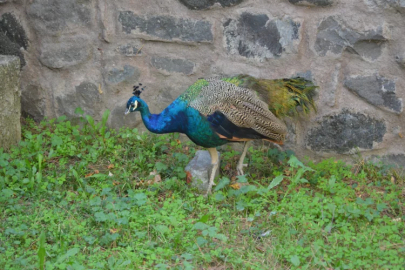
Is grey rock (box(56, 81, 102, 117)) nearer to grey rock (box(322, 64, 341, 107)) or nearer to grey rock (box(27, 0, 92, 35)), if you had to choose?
grey rock (box(27, 0, 92, 35))

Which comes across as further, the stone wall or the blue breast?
the stone wall

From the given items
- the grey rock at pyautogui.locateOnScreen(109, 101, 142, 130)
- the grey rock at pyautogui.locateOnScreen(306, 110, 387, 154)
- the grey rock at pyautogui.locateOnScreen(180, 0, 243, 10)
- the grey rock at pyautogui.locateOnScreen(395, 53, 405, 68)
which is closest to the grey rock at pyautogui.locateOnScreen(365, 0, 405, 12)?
the grey rock at pyautogui.locateOnScreen(395, 53, 405, 68)

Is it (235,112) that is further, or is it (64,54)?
(64,54)

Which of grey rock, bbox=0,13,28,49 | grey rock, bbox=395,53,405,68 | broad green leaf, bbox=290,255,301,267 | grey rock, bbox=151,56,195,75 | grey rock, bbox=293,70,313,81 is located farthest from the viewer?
grey rock, bbox=0,13,28,49

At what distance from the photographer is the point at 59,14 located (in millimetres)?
4184

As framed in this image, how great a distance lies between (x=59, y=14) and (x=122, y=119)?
94 cm

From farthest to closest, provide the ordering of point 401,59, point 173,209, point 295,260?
point 401,59, point 173,209, point 295,260

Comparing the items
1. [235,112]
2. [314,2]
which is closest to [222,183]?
[235,112]

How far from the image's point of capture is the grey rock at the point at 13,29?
4.26 m

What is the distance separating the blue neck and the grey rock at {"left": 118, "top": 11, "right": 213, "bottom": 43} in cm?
64

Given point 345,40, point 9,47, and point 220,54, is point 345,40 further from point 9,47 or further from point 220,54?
point 9,47

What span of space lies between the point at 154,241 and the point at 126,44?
5.63 feet

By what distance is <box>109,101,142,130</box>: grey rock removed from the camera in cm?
438

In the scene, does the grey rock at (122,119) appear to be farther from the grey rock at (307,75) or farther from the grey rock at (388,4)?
the grey rock at (388,4)
